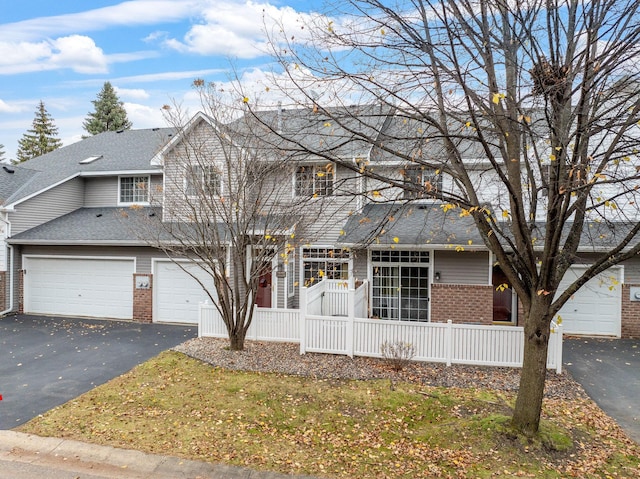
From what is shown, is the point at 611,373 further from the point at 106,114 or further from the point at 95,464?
the point at 106,114

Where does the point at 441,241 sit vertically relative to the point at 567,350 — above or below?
above

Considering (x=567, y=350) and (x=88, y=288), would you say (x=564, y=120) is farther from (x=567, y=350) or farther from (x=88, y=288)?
(x=88, y=288)

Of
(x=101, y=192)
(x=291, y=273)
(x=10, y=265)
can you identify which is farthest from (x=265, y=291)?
(x=10, y=265)

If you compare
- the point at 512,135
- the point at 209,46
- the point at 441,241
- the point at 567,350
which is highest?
the point at 209,46

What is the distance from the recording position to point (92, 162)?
56.1 ft

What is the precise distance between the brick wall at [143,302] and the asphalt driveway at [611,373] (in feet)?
39.6

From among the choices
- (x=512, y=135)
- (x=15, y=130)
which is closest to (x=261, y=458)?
(x=512, y=135)

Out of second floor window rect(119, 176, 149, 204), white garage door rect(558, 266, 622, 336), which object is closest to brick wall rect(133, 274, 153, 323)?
second floor window rect(119, 176, 149, 204)

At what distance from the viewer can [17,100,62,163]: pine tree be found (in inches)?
1622

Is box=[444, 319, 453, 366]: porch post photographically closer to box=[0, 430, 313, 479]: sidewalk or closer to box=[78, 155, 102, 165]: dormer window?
box=[0, 430, 313, 479]: sidewalk

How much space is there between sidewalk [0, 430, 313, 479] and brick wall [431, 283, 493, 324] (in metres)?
7.50

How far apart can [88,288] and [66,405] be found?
8333mm

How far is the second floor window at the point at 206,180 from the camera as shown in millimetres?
9641

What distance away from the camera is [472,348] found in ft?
29.6
